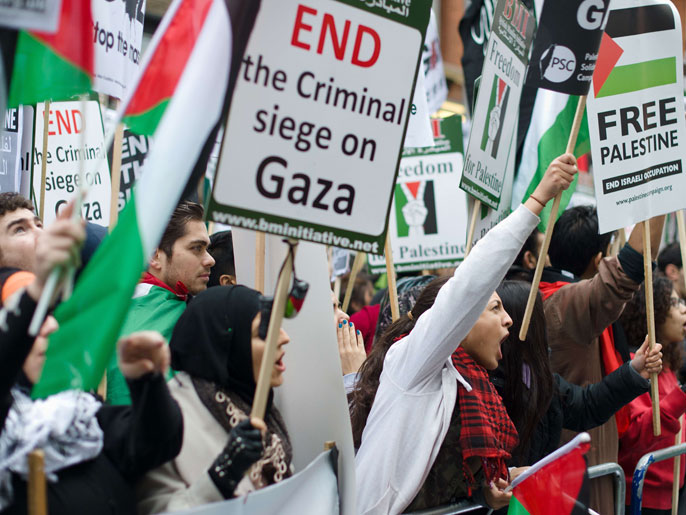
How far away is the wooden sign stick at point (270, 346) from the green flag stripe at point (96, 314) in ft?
1.32

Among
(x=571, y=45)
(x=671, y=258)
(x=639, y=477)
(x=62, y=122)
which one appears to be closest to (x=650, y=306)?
(x=639, y=477)

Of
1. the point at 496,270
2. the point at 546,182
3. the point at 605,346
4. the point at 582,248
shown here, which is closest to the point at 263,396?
the point at 496,270

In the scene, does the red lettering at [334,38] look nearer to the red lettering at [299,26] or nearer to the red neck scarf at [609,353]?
the red lettering at [299,26]

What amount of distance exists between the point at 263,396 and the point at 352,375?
1.46m

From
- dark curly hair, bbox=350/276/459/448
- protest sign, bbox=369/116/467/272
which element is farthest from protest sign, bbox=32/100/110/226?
protest sign, bbox=369/116/467/272

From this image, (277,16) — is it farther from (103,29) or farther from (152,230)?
(103,29)

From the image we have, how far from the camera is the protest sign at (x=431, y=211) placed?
6.47 meters

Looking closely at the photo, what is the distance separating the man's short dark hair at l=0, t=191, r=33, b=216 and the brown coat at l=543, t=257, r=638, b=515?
239 cm

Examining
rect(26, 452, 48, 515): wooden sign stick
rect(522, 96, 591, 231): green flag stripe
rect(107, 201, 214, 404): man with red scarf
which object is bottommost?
rect(26, 452, 48, 515): wooden sign stick

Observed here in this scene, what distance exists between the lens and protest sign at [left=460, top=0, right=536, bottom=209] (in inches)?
156

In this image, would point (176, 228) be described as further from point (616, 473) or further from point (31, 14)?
point (616, 473)

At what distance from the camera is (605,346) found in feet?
14.7

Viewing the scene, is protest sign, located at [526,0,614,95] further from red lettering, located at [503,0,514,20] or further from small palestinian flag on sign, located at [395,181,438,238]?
small palestinian flag on sign, located at [395,181,438,238]

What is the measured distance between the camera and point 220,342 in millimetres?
2432
